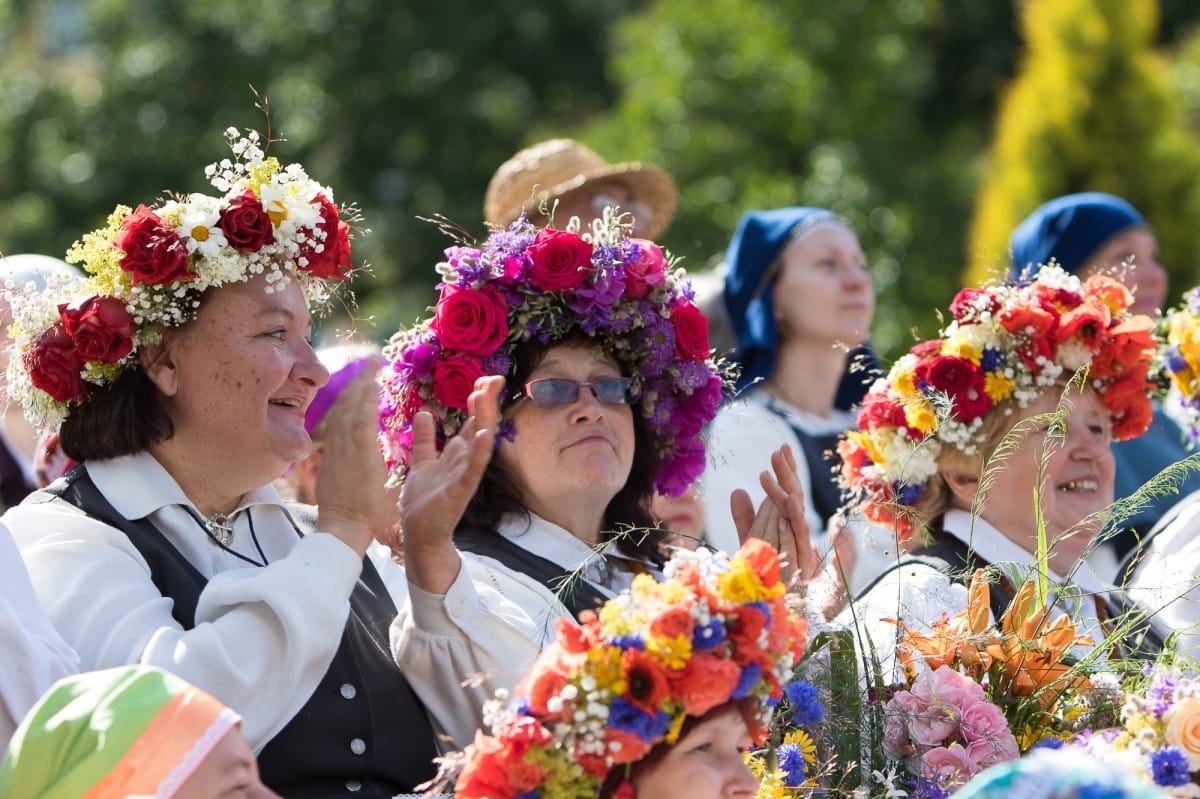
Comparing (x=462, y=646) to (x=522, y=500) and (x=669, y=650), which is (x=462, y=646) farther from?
(x=669, y=650)

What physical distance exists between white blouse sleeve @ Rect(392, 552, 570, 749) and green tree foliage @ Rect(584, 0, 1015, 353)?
7.15 meters

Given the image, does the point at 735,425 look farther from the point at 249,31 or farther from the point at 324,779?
the point at 249,31

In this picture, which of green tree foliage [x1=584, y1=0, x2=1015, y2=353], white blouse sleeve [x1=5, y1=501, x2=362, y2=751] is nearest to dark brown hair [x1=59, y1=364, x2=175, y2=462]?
white blouse sleeve [x1=5, y1=501, x2=362, y2=751]

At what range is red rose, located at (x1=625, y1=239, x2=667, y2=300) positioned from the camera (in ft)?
16.1

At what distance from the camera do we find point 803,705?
387 centimetres

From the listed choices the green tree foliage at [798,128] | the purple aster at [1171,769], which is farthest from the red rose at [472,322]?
the green tree foliage at [798,128]

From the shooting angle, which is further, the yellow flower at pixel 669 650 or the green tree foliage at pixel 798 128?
the green tree foliage at pixel 798 128

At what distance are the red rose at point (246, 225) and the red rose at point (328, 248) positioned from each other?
124 mm

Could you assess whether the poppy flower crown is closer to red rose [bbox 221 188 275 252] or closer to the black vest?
the black vest

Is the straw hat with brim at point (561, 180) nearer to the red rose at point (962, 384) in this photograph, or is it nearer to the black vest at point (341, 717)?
the red rose at point (962, 384)

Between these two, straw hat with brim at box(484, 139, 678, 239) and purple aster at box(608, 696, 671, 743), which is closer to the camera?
purple aster at box(608, 696, 671, 743)

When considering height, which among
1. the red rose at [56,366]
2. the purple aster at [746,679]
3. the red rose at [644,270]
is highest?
the red rose at [644,270]

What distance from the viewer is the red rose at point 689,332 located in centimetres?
504

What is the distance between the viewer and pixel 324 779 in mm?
4020
